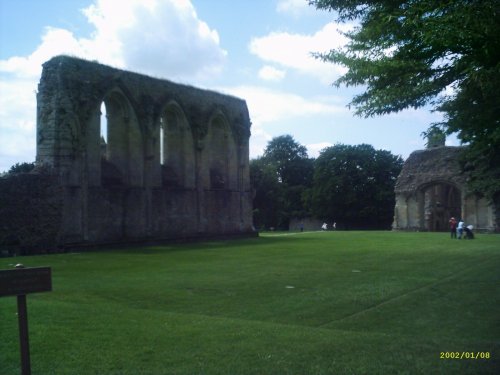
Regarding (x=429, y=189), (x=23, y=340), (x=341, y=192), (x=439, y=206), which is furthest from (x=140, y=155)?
(x=341, y=192)

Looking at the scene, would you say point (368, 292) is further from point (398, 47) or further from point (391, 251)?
point (391, 251)

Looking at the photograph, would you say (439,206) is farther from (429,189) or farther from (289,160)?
(289,160)

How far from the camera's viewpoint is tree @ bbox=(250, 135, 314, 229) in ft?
207

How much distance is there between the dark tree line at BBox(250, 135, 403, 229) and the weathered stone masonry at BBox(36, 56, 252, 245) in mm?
24601

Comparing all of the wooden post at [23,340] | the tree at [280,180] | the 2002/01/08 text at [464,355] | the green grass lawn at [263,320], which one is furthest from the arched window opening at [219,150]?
the wooden post at [23,340]

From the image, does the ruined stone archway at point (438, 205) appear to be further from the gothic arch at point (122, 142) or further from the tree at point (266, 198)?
the gothic arch at point (122, 142)

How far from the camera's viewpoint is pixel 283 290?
11.3 meters

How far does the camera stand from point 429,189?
47.8m

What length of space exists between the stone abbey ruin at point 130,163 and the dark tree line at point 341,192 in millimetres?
24700

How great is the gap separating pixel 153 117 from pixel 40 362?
24449mm

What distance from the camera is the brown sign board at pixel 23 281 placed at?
512 centimetres

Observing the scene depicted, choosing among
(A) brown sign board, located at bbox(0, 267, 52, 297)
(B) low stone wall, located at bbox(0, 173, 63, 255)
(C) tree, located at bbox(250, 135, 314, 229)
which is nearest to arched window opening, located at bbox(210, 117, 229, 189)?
(B) low stone wall, located at bbox(0, 173, 63, 255)

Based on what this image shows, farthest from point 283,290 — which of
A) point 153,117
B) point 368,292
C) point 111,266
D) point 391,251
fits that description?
point 153,117

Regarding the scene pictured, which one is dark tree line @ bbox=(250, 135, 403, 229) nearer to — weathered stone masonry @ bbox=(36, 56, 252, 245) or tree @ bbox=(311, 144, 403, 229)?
tree @ bbox=(311, 144, 403, 229)
